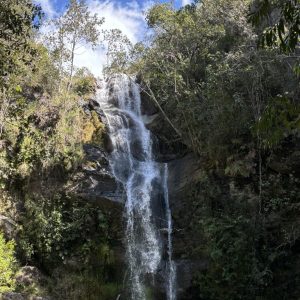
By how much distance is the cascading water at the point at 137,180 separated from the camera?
1418 cm

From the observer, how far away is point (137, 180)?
56.2ft

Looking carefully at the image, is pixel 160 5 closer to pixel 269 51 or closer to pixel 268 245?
pixel 269 51

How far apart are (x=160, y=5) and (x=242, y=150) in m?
11.8

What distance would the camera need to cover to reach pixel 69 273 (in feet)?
45.0

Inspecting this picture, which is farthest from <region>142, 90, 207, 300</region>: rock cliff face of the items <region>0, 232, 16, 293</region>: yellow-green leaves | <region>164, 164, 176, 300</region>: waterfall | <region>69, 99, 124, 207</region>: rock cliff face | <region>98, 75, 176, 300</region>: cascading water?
<region>0, 232, 16, 293</region>: yellow-green leaves

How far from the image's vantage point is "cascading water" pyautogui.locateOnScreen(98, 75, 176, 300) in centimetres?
1418

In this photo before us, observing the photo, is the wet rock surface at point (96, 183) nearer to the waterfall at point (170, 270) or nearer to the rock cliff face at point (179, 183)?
the waterfall at point (170, 270)

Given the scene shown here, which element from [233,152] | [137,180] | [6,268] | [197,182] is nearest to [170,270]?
[197,182]

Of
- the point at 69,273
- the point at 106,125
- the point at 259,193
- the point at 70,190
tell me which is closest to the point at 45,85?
the point at 106,125

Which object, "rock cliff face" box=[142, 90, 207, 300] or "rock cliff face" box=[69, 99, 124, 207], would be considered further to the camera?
"rock cliff face" box=[69, 99, 124, 207]

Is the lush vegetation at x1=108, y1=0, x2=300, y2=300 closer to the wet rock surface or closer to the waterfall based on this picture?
the waterfall

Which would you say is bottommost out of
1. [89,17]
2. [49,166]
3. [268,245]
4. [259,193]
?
[268,245]

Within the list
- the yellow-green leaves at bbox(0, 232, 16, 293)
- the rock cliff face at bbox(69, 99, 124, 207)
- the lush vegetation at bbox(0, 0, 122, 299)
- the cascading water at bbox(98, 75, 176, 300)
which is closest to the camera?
the yellow-green leaves at bbox(0, 232, 16, 293)

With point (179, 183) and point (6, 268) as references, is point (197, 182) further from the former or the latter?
point (6, 268)
